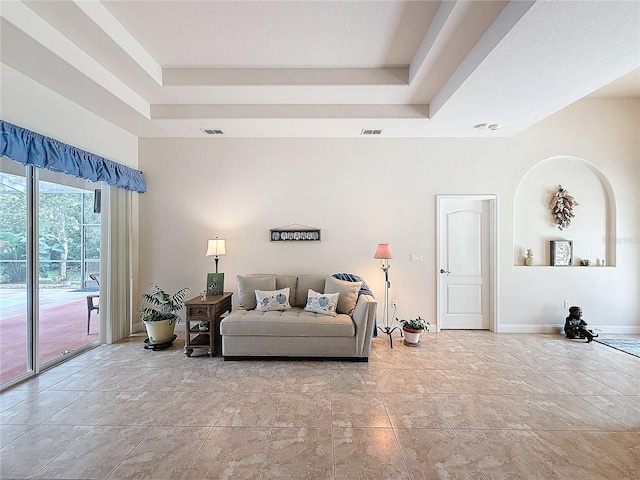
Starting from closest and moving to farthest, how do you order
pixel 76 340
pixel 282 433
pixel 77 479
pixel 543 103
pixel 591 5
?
pixel 77 479 < pixel 591 5 < pixel 282 433 < pixel 543 103 < pixel 76 340

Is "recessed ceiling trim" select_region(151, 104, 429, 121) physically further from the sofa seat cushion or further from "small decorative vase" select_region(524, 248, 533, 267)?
"small decorative vase" select_region(524, 248, 533, 267)

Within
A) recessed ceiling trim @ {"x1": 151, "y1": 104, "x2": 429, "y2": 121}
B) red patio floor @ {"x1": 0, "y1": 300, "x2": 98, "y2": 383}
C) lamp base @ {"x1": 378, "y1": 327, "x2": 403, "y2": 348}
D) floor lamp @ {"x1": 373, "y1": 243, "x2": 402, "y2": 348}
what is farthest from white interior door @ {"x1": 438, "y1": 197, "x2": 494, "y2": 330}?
red patio floor @ {"x1": 0, "y1": 300, "x2": 98, "y2": 383}

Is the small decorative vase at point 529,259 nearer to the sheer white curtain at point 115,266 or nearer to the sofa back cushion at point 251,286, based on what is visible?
the sofa back cushion at point 251,286

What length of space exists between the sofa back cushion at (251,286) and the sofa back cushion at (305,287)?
0.36 m

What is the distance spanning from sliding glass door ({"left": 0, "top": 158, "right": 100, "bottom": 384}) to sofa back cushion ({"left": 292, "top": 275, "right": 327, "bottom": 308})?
2713 millimetres

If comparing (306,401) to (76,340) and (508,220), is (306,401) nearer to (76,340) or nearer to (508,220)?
(76,340)

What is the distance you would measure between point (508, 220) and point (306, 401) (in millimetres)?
3976

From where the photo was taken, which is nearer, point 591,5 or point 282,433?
point 591,5

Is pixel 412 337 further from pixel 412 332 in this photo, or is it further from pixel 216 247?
pixel 216 247

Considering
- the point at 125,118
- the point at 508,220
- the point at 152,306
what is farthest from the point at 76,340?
the point at 508,220

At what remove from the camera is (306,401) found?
2.62 m

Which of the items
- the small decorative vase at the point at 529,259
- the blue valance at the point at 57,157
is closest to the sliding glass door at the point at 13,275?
the blue valance at the point at 57,157

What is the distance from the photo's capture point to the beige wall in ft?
14.9

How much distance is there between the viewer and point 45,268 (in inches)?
128
